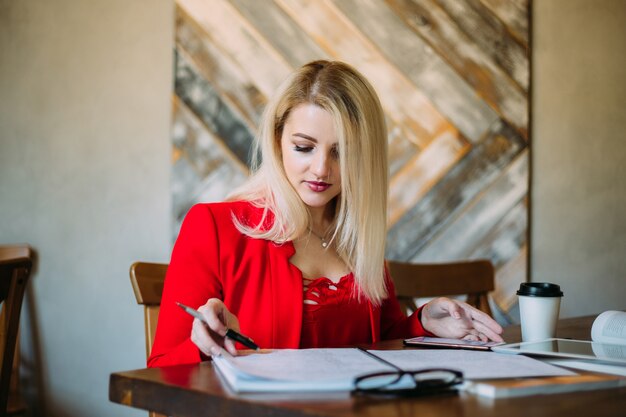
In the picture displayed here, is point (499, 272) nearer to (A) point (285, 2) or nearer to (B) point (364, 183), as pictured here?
(B) point (364, 183)

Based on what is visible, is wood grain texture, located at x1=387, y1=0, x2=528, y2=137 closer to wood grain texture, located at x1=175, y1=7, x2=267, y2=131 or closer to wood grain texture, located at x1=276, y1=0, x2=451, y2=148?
wood grain texture, located at x1=276, y1=0, x2=451, y2=148

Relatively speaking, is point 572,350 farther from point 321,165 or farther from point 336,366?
point 321,165

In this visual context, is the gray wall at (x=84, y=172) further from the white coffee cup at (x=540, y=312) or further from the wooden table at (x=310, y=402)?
the wooden table at (x=310, y=402)

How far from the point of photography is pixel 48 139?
10.3 ft

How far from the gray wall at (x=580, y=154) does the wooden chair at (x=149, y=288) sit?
4.83 feet

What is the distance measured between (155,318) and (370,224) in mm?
566

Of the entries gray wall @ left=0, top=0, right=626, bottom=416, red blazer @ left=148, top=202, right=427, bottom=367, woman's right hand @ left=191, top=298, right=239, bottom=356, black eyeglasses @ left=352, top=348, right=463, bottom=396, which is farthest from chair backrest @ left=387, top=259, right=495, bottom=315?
black eyeglasses @ left=352, top=348, right=463, bottom=396

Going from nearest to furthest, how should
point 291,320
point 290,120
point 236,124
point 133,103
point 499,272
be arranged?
point 291,320 < point 290,120 < point 499,272 < point 236,124 < point 133,103

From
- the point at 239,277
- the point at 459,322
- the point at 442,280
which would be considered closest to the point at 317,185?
the point at 239,277

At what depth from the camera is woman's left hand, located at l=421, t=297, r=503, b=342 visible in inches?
55.5

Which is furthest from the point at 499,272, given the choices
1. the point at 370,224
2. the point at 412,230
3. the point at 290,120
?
the point at 290,120

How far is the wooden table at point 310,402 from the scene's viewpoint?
800 millimetres

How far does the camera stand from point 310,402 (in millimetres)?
820

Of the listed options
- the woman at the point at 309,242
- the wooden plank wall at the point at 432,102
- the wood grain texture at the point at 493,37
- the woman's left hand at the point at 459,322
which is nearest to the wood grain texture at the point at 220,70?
the wooden plank wall at the point at 432,102
